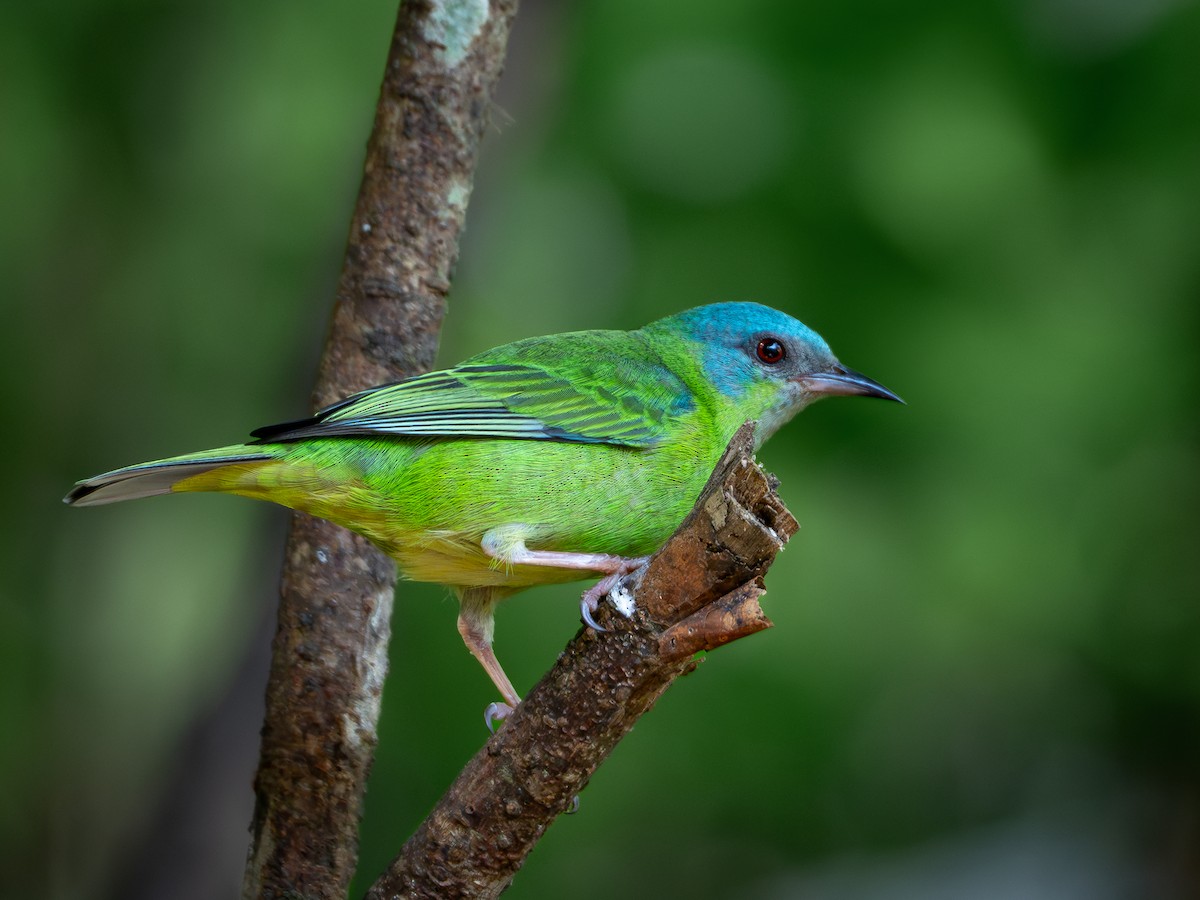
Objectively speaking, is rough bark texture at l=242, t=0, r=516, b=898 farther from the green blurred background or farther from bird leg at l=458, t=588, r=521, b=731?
the green blurred background

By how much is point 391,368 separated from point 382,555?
0.72 m

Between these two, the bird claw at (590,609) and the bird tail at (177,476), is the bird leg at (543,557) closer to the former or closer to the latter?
the bird claw at (590,609)

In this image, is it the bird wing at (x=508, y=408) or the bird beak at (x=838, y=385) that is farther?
the bird beak at (x=838, y=385)

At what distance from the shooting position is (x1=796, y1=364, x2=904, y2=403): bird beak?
4.82m

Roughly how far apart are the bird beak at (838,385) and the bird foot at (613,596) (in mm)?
1454

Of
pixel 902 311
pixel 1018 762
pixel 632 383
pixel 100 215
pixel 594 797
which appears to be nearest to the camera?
pixel 632 383

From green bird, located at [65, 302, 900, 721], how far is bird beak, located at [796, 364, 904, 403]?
1.50 ft

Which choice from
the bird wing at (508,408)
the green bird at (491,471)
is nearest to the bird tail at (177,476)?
the green bird at (491,471)

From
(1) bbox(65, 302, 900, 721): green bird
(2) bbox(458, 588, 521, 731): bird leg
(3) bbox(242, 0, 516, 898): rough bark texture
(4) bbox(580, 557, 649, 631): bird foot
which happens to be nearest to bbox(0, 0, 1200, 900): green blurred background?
(3) bbox(242, 0, 516, 898): rough bark texture

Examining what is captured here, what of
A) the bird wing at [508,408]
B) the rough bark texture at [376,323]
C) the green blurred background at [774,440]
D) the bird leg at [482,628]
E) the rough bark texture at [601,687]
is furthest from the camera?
the green blurred background at [774,440]

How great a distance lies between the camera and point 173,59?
25.1 ft

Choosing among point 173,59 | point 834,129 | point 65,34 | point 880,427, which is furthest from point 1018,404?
point 65,34

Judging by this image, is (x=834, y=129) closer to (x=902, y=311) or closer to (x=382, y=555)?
(x=902, y=311)

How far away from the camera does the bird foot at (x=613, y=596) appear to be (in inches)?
122
